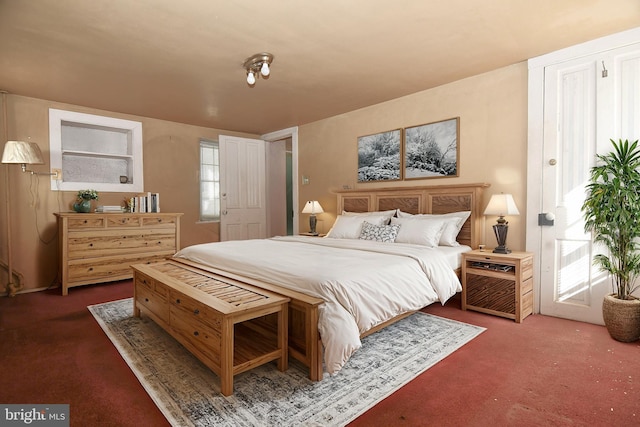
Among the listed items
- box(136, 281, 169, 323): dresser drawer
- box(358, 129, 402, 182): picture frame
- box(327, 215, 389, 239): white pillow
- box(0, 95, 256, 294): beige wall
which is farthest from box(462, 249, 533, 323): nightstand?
box(0, 95, 256, 294): beige wall

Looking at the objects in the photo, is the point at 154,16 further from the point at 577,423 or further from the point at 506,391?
the point at 577,423

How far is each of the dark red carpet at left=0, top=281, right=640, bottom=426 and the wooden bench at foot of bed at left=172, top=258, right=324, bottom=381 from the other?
16.6 inches

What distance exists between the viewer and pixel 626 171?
98.3 inches

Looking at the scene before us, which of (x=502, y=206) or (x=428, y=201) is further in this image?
(x=428, y=201)

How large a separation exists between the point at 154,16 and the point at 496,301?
3588mm

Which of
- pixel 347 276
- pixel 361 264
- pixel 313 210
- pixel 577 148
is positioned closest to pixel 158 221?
pixel 313 210

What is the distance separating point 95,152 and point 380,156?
3964mm

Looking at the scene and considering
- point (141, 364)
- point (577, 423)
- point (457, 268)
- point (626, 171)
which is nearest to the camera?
point (577, 423)

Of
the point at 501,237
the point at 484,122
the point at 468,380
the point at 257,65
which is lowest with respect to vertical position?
the point at 468,380

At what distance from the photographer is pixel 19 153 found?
3.70 meters

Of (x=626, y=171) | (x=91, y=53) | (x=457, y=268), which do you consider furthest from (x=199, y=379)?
(x=626, y=171)

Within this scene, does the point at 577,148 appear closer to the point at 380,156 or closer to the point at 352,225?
the point at 380,156

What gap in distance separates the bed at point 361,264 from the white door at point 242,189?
6.76 ft

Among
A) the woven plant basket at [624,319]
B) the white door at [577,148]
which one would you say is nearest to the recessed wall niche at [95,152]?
the white door at [577,148]
